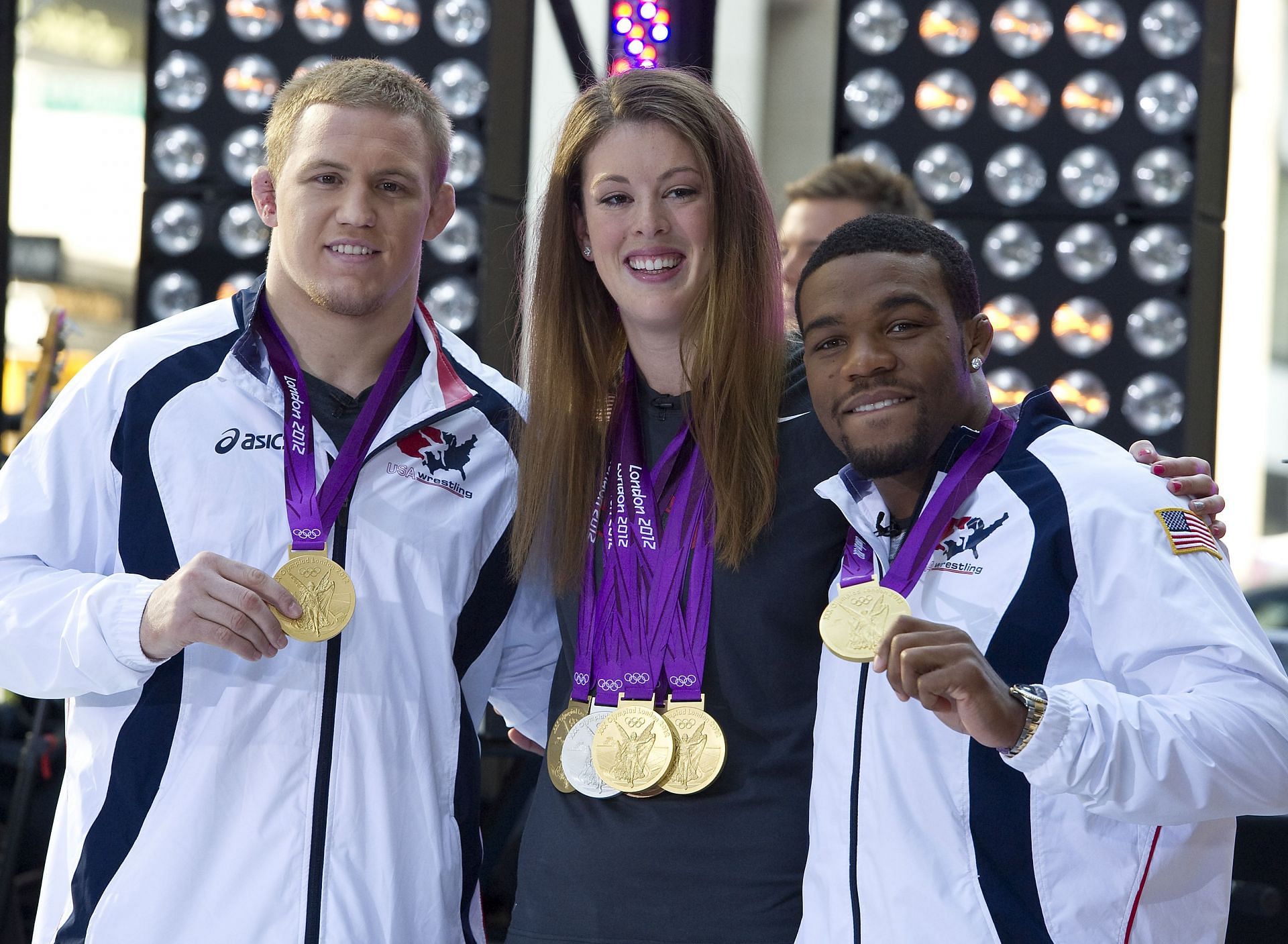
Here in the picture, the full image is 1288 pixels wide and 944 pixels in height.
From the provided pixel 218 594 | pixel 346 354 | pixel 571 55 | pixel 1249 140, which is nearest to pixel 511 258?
pixel 571 55

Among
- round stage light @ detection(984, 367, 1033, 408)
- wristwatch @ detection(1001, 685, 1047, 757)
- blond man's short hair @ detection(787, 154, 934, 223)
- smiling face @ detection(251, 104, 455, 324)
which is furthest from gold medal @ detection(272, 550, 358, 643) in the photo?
round stage light @ detection(984, 367, 1033, 408)

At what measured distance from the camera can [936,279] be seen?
2131 mm

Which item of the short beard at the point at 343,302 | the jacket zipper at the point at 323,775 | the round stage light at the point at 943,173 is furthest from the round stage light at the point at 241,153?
the jacket zipper at the point at 323,775

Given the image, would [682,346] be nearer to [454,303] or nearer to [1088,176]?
[454,303]

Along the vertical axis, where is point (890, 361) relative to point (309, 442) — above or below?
above

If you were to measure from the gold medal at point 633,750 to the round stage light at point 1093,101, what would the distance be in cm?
280

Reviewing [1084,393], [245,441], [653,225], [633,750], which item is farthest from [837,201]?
[633,750]

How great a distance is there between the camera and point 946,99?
4.44m

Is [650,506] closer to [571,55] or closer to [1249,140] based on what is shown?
[571,55]

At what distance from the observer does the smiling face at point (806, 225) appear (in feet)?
13.1

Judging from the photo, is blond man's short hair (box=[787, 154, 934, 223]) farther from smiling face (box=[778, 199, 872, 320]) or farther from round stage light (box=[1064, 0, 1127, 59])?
round stage light (box=[1064, 0, 1127, 59])

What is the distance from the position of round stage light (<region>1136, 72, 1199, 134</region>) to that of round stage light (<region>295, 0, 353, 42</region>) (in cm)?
229

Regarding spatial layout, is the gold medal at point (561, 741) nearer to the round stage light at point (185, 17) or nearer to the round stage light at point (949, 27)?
the round stage light at point (949, 27)

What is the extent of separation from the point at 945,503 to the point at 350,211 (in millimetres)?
1047
